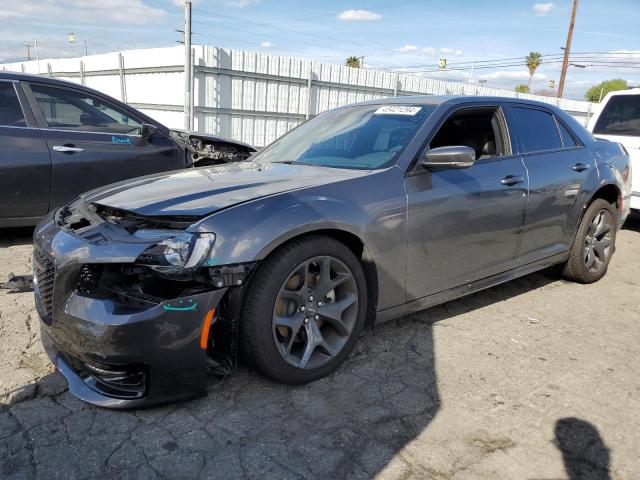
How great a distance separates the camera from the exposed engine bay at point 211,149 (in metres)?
6.18

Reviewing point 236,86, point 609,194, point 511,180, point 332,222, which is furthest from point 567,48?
point 332,222

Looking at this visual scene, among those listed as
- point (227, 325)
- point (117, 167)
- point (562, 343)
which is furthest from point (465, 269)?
point (117, 167)

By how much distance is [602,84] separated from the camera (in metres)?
60.4

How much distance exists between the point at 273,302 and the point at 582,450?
1581mm

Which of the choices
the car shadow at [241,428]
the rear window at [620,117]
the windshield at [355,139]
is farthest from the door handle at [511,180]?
the rear window at [620,117]

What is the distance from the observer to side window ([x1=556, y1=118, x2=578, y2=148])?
4.46 metres

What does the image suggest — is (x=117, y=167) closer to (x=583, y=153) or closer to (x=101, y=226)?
(x=101, y=226)

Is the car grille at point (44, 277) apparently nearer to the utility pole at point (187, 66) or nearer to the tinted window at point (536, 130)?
the tinted window at point (536, 130)

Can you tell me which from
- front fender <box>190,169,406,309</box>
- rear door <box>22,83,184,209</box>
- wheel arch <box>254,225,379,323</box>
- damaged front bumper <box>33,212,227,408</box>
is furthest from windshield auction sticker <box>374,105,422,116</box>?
rear door <box>22,83,184,209</box>

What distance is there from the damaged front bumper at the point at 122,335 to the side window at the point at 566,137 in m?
3.40

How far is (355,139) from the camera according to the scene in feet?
12.0

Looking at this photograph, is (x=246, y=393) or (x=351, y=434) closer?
(x=351, y=434)

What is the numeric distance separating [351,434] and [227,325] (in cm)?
78

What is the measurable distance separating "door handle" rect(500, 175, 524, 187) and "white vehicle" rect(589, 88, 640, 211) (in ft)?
13.9
